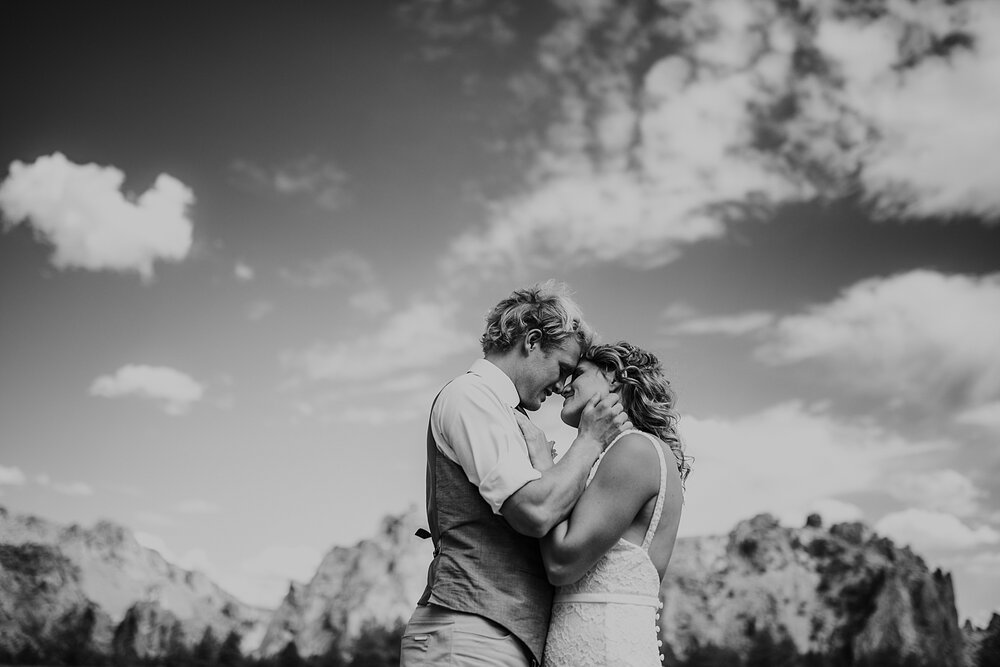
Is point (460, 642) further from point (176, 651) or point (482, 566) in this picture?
point (176, 651)

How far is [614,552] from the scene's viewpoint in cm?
477

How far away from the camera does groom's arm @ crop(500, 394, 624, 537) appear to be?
13.7 ft

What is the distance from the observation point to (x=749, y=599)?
145250mm

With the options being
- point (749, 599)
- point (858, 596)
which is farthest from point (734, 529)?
point (858, 596)

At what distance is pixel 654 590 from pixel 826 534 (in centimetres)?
16099

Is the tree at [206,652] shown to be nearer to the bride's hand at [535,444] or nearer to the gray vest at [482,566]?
the gray vest at [482,566]

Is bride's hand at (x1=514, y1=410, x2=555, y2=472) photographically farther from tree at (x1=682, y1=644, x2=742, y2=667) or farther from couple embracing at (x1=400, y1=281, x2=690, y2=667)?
tree at (x1=682, y1=644, x2=742, y2=667)

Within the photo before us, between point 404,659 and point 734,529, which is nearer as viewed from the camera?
point 404,659

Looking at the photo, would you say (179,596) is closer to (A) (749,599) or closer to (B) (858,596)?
(A) (749,599)

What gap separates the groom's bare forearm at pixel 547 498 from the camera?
417 centimetres

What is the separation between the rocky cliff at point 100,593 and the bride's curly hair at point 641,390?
162m

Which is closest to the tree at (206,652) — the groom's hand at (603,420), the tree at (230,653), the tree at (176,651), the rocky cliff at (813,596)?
the tree at (230,653)

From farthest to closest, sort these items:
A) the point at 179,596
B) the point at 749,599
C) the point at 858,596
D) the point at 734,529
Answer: the point at 179,596
the point at 734,529
the point at 749,599
the point at 858,596

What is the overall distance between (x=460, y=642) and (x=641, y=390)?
6.20ft
